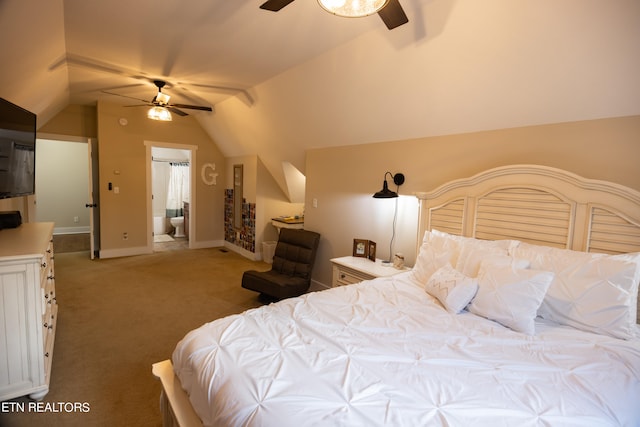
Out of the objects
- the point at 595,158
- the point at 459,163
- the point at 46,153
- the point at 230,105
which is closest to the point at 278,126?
the point at 230,105

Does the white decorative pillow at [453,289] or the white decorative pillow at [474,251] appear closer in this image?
the white decorative pillow at [453,289]

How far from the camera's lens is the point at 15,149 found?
228cm

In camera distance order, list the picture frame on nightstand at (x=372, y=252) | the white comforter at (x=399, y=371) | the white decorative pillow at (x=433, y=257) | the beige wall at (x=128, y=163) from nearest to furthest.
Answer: the white comforter at (x=399, y=371) → the white decorative pillow at (x=433, y=257) → the picture frame on nightstand at (x=372, y=252) → the beige wall at (x=128, y=163)

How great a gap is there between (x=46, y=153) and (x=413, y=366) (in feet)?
27.8

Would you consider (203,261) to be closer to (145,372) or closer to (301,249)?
(301,249)

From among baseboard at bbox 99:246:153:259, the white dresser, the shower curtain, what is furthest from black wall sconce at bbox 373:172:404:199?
the shower curtain

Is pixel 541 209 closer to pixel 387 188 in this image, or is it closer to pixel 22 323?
pixel 387 188

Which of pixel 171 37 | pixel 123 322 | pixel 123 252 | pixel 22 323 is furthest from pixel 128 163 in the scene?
pixel 22 323

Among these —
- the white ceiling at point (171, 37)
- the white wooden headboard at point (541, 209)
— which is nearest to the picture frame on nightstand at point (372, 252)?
the white wooden headboard at point (541, 209)

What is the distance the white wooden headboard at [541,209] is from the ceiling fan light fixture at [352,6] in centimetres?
158

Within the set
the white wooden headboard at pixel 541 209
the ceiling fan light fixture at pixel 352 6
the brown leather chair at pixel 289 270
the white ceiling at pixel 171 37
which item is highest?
the white ceiling at pixel 171 37

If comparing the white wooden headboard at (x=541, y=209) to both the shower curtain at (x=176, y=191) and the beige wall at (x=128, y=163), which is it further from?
the shower curtain at (x=176, y=191)

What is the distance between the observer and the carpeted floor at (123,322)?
202cm

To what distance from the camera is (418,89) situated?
261cm
